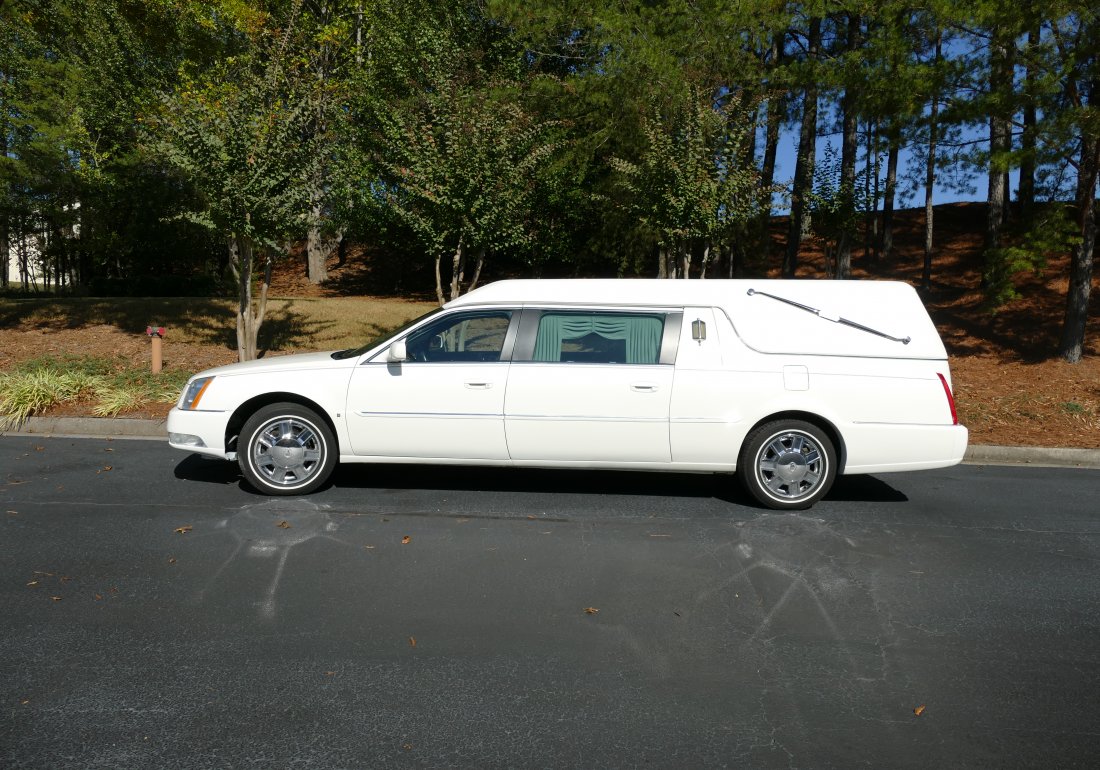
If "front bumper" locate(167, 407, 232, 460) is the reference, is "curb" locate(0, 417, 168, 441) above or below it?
below

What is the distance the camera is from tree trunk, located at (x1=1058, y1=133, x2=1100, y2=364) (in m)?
13.1

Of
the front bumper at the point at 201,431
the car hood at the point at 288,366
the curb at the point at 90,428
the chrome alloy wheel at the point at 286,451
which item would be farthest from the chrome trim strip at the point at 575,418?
the curb at the point at 90,428

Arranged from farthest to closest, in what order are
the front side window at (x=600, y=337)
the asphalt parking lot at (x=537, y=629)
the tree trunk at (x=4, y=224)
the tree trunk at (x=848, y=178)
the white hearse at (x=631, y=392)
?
the tree trunk at (x=4, y=224), the tree trunk at (x=848, y=178), the front side window at (x=600, y=337), the white hearse at (x=631, y=392), the asphalt parking lot at (x=537, y=629)

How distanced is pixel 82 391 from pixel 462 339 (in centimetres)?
638

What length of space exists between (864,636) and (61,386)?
9792mm

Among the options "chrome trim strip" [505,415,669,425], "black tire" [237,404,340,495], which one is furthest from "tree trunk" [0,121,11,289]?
"chrome trim strip" [505,415,669,425]

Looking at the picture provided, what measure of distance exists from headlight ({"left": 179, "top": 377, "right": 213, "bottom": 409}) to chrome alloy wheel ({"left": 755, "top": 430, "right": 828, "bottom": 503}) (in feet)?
14.4

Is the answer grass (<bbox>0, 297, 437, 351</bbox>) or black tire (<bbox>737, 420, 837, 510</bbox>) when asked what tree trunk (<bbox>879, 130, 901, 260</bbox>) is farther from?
black tire (<bbox>737, 420, 837, 510</bbox>)

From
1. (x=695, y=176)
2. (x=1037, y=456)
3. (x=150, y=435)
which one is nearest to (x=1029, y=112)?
(x=695, y=176)

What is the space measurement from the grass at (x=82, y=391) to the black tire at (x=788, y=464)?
24.6 ft

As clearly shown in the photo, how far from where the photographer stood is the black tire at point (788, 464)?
6.55 meters

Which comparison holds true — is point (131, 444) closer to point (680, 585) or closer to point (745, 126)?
point (680, 585)

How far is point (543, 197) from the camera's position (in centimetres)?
2011

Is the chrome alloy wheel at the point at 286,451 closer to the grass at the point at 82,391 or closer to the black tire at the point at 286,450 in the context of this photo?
the black tire at the point at 286,450
